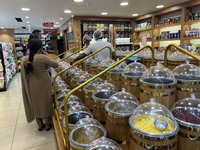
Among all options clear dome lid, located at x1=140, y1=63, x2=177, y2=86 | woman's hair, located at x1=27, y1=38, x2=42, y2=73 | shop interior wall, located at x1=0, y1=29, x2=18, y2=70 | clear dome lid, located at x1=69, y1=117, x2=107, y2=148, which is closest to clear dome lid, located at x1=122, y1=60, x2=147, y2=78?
clear dome lid, located at x1=140, y1=63, x2=177, y2=86

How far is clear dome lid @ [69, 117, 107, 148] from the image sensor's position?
1.10 metres

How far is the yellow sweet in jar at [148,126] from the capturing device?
857 mm

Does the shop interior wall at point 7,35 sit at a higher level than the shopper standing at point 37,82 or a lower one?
higher

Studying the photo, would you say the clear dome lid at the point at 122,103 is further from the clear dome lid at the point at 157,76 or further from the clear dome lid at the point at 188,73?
the clear dome lid at the point at 188,73

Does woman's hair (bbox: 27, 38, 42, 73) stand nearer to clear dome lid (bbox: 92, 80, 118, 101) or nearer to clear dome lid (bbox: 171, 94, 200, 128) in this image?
clear dome lid (bbox: 92, 80, 118, 101)

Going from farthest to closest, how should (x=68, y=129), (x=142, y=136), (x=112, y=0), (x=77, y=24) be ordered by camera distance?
(x=77, y=24), (x=112, y=0), (x=68, y=129), (x=142, y=136)

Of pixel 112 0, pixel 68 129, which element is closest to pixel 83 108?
pixel 68 129

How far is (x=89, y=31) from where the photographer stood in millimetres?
8250

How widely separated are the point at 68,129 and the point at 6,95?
530cm

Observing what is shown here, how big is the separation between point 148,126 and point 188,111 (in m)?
0.33

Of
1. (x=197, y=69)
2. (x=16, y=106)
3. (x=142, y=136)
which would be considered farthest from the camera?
(x=16, y=106)

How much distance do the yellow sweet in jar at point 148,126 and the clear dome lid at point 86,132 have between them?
0.32 meters

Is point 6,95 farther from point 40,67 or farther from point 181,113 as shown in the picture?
point 181,113

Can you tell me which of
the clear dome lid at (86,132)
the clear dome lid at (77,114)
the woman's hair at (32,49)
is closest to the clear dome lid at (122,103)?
the clear dome lid at (86,132)
